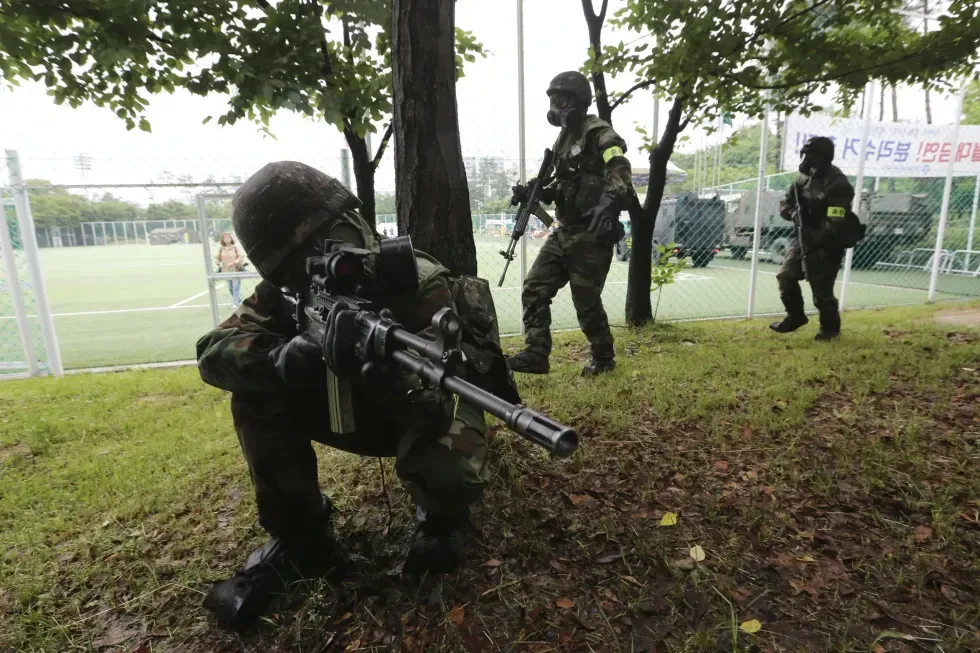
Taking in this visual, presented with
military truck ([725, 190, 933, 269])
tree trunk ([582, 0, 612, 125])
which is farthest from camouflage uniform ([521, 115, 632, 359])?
military truck ([725, 190, 933, 269])

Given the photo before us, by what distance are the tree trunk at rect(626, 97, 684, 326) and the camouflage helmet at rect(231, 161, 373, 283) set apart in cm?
453

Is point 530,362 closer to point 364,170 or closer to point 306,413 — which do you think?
point 364,170

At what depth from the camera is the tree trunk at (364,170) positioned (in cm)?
352

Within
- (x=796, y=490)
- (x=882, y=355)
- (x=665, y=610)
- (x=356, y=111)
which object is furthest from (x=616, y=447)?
(x=882, y=355)

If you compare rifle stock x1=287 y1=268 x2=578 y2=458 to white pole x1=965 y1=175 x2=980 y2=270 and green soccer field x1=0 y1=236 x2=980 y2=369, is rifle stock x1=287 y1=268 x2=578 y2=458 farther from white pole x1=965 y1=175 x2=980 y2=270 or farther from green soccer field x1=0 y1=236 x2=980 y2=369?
white pole x1=965 y1=175 x2=980 y2=270

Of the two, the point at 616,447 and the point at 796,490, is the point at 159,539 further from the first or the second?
the point at 796,490

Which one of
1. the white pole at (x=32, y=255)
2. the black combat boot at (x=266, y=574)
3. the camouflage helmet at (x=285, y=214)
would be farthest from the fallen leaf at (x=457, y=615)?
the white pole at (x=32, y=255)

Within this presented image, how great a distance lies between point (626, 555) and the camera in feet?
6.01

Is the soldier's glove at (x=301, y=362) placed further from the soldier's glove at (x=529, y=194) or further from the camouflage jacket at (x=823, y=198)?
the camouflage jacket at (x=823, y=198)

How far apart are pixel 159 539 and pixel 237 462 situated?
0.65 m

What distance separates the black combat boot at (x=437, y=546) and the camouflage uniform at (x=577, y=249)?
2318 mm

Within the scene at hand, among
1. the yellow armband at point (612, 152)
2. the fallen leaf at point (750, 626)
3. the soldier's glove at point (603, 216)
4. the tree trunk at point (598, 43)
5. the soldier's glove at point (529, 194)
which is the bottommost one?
the fallen leaf at point (750, 626)

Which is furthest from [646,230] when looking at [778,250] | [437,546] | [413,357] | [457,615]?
[778,250]

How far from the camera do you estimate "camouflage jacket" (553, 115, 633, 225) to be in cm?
363
